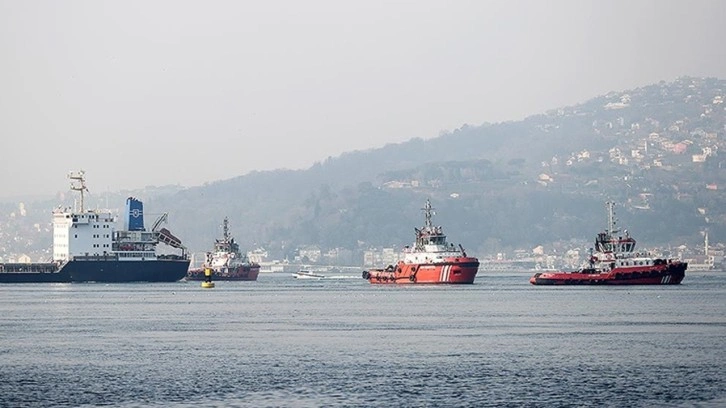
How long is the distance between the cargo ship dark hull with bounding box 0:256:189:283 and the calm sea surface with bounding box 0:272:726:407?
60957 millimetres

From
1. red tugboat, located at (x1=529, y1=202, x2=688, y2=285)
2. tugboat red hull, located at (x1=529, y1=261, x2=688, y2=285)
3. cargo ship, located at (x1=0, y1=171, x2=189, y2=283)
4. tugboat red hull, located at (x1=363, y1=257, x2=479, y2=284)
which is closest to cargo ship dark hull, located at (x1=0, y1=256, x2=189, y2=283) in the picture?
cargo ship, located at (x1=0, y1=171, x2=189, y2=283)

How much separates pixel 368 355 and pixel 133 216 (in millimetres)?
127247

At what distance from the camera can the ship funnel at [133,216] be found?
627 feet

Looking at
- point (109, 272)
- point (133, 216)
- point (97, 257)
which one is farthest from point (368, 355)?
point (133, 216)

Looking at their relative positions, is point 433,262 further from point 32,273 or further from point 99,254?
point 32,273

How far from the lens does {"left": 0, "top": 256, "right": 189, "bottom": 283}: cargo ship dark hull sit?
594 feet

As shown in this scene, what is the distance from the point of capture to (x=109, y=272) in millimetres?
183375

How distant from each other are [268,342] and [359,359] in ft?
39.1

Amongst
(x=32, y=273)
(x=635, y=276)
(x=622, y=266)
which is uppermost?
(x=622, y=266)

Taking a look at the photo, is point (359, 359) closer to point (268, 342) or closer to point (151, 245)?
point (268, 342)

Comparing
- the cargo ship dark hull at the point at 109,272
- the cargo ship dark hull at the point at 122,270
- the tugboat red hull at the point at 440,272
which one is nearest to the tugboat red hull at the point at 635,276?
the tugboat red hull at the point at 440,272

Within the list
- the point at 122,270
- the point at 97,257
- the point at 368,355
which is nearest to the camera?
the point at 368,355

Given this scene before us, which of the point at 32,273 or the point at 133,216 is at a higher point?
the point at 133,216

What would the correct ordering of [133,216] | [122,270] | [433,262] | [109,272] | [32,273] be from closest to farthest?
[433,262] < [122,270] < [109,272] < [32,273] < [133,216]
